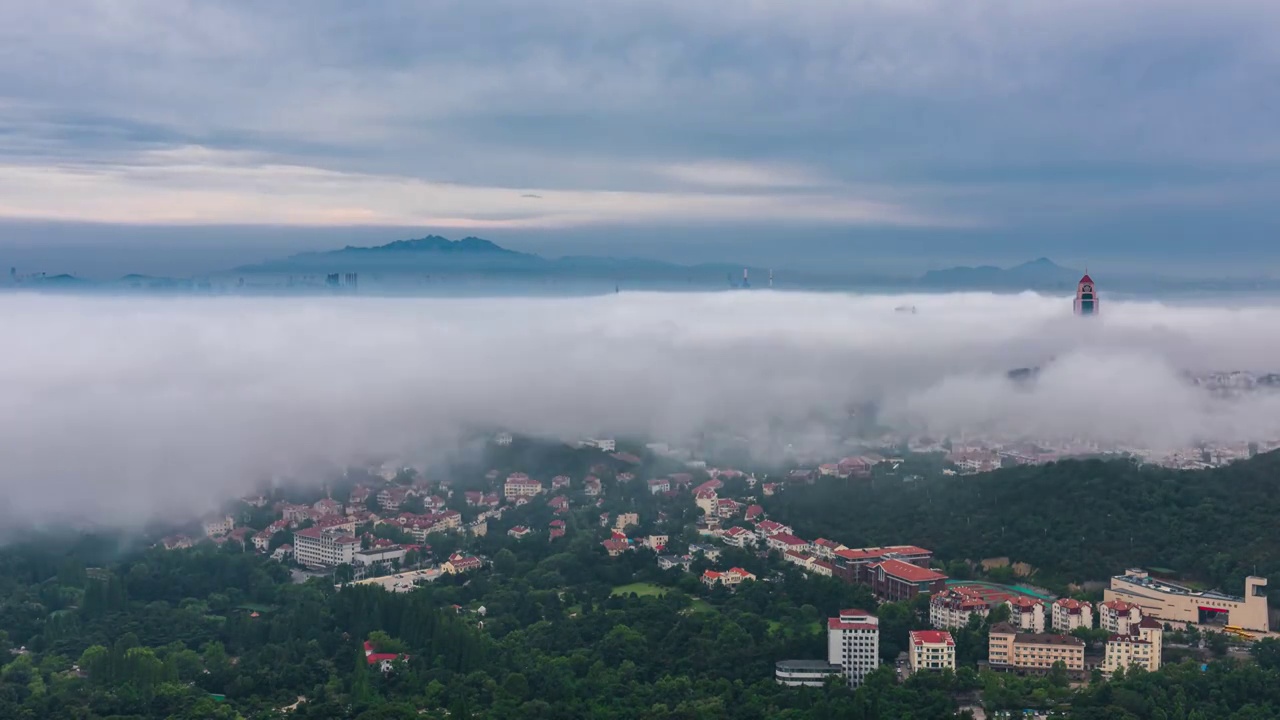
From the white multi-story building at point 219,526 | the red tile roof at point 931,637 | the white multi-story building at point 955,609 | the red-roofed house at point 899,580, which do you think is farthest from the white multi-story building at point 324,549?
the red tile roof at point 931,637

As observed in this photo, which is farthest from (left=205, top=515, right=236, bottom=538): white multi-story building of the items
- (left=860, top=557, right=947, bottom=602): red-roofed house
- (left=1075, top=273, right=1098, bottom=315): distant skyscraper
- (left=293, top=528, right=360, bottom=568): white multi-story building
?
(left=1075, top=273, right=1098, bottom=315): distant skyscraper

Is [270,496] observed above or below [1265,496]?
below

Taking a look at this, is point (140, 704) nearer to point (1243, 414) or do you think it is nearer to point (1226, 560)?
point (1226, 560)

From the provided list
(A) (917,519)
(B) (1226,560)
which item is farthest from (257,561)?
(B) (1226,560)

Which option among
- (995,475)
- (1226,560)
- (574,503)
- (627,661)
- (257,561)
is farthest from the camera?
(574,503)

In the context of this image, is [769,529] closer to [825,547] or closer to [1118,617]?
[825,547]
